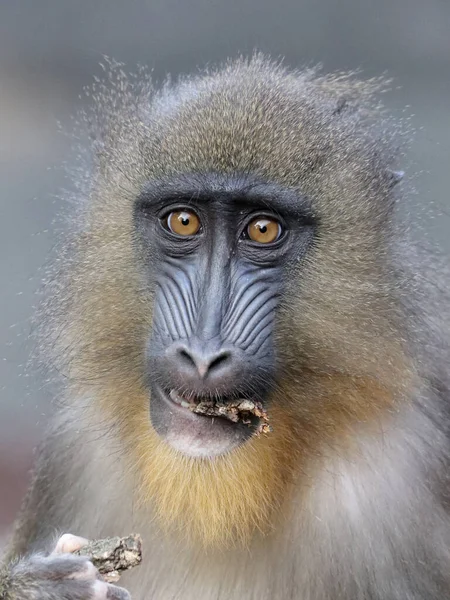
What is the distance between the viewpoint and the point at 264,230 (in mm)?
3209

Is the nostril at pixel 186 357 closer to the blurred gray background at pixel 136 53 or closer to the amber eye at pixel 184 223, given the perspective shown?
the amber eye at pixel 184 223

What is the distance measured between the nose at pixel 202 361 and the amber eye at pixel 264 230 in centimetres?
49

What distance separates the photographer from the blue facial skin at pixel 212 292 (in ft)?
9.52

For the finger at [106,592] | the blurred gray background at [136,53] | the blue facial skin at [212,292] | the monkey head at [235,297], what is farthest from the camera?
the blurred gray background at [136,53]

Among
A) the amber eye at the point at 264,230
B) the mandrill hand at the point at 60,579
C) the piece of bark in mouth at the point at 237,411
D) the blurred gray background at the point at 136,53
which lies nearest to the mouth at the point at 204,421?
the piece of bark in mouth at the point at 237,411

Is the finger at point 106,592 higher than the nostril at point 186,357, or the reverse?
the nostril at point 186,357

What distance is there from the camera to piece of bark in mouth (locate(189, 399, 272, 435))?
2906 mm

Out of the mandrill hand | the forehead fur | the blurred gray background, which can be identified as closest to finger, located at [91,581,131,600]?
the mandrill hand

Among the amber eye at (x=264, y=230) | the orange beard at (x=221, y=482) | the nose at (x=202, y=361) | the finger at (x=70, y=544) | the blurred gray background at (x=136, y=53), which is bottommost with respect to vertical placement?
the finger at (x=70, y=544)

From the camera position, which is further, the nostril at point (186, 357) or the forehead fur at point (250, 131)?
the forehead fur at point (250, 131)

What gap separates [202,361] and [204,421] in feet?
0.78

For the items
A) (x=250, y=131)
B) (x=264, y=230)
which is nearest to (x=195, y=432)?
(x=264, y=230)

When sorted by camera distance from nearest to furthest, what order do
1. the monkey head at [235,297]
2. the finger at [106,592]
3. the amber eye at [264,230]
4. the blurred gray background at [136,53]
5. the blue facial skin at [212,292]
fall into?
the finger at [106,592] < the blue facial skin at [212,292] < the monkey head at [235,297] < the amber eye at [264,230] < the blurred gray background at [136,53]

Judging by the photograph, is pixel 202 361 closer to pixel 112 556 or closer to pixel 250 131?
pixel 112 556
